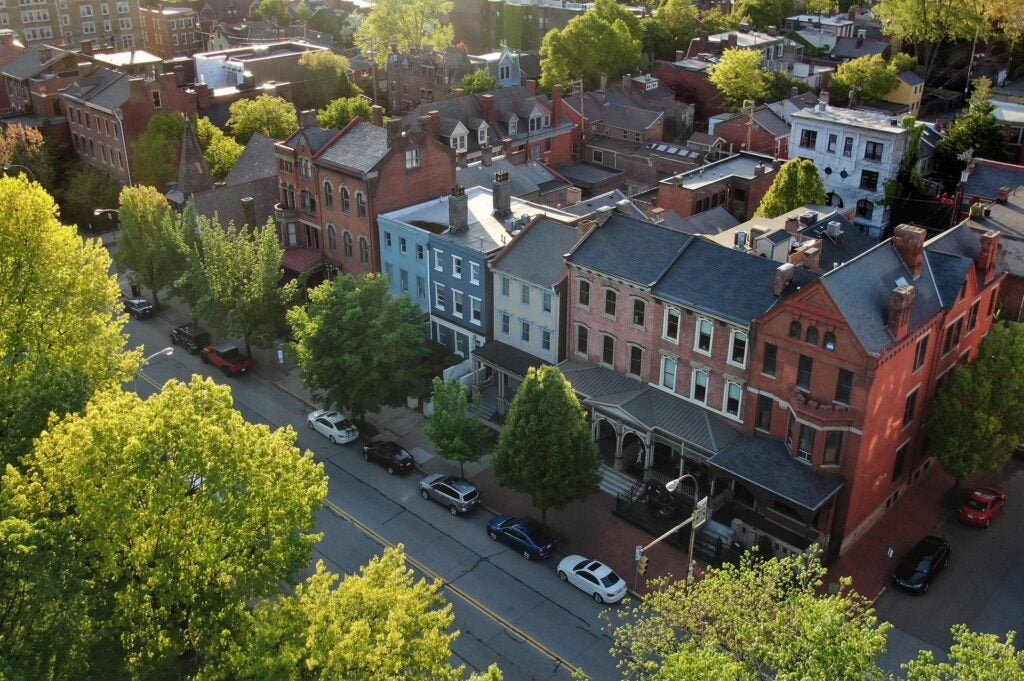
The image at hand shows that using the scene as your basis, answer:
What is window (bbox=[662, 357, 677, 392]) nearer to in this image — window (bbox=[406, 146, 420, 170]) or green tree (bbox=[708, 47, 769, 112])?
window (bbox=[406, 146, 420, 170])

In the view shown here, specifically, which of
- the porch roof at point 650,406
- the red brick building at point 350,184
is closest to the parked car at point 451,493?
the porch roof at point 650,406

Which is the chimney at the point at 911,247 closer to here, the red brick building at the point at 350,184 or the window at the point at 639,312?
the window at the point at 639,312

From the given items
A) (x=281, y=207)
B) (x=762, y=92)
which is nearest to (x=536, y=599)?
(x=281, y=207)

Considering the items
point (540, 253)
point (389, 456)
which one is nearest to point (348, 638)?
point (389, 456)

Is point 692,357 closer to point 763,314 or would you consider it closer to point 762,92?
point 763,314

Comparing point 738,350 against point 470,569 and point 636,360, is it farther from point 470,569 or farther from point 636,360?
point 470,569
